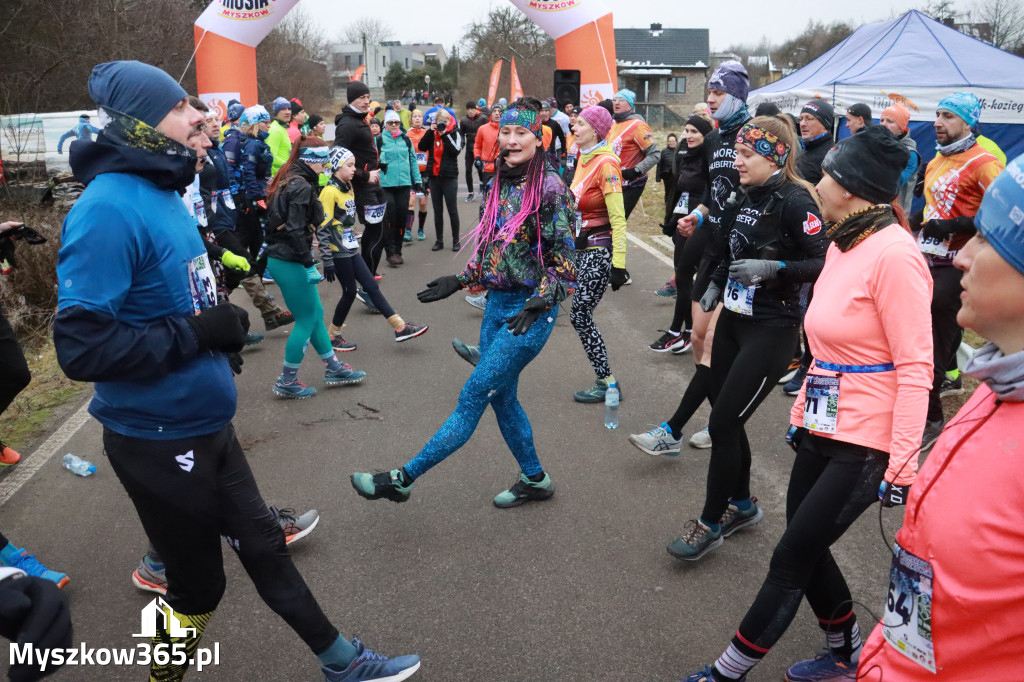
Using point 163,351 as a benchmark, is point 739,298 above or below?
below

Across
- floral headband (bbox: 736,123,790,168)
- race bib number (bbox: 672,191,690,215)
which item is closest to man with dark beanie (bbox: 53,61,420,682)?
floral headband (bbox: 736,123,790,168)

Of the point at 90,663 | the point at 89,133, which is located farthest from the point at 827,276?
the point at 90,663

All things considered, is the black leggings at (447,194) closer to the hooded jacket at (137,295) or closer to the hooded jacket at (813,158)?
the hooded jacket at (813,158)

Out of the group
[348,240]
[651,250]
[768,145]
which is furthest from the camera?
[651,250]

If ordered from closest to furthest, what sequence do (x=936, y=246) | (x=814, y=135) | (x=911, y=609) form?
(x=911, y=609) < (x=936, y=246) < (x=814, y=135)

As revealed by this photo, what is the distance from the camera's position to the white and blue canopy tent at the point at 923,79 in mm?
12273

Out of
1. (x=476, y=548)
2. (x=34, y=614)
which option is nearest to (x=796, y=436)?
(x=476, y=548)

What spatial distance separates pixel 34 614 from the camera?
1565mm

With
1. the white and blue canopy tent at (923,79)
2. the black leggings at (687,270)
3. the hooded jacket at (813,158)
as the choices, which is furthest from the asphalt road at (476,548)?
the white and blue canopy tent at (923,79)

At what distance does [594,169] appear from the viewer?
18.2 ft

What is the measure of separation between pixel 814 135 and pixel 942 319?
6.13 ft

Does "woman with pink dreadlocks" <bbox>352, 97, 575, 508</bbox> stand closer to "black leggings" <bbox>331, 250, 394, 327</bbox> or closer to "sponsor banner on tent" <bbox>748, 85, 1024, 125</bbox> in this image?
"black leggings" <bbox>331, 250, 394, 327</bbox>

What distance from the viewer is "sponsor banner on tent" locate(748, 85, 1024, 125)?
12109 mm

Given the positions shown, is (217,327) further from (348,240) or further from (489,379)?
(348,240)
